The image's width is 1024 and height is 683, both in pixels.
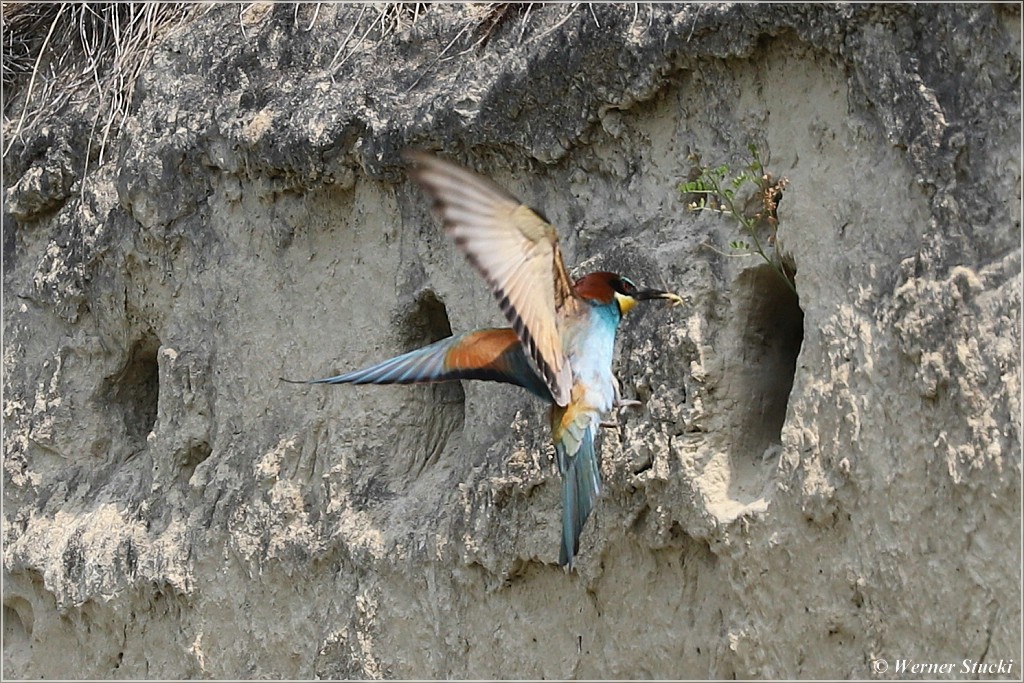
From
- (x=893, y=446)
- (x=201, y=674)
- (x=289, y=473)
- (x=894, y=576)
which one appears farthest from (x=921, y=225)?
(x=201, y=674)

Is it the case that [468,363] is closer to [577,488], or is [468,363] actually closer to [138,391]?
[577,488]

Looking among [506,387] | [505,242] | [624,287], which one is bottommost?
[506,387]

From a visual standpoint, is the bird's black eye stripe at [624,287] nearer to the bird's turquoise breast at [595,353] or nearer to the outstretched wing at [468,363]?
the bird's turquoise breast at [595,353]

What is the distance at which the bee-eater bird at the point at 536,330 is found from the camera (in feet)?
8.34

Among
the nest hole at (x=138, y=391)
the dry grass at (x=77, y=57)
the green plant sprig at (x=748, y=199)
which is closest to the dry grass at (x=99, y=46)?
the dry grass at (x=77, y=57)

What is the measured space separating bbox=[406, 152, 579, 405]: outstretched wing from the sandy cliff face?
0.53 meters

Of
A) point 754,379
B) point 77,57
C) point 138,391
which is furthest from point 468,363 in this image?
point 77,57

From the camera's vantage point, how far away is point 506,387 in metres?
3.48

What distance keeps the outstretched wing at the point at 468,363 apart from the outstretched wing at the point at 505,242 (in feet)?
0.57

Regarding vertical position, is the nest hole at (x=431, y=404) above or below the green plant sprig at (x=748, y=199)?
below

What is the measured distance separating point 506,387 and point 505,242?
0.94 metres

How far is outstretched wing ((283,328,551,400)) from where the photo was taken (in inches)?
112

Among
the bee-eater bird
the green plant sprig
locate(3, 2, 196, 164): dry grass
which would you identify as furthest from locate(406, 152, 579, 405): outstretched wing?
locate(3, 2, 196, 164): dry grass

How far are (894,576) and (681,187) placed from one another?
0.85 m
